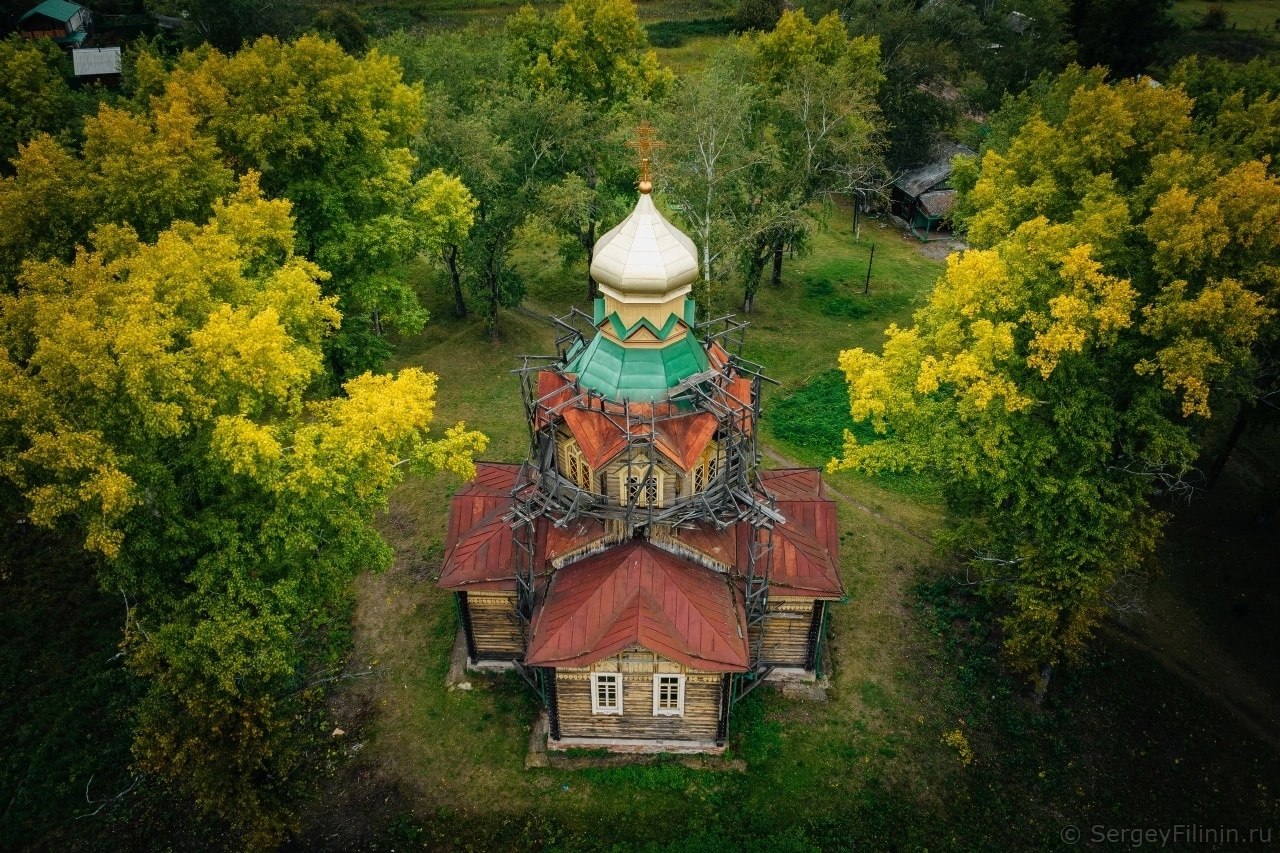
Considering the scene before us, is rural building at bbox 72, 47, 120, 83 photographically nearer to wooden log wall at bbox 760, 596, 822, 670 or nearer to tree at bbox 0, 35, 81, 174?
tree at bbox 0, 35, 81, 174

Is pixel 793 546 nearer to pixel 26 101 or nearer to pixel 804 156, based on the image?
pixel 804 156

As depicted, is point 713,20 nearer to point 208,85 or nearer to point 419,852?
point 208,85

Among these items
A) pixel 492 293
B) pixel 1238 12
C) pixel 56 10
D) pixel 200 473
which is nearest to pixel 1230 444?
pixel 492 293

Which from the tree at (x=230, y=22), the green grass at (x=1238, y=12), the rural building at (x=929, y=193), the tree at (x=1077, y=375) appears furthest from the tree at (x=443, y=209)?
the green grass at (x=1238, y=12)

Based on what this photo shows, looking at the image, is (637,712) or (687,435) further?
(637,712)

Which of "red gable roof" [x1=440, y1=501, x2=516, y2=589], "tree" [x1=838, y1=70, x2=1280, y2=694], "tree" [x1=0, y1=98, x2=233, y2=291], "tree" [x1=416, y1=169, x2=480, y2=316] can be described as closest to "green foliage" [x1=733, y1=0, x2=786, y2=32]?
"tree" [x1=416, y1=169, x2=480, y2=316]

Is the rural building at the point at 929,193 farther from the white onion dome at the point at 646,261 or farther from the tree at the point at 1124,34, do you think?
the white onion dome at the point at 646,261
